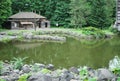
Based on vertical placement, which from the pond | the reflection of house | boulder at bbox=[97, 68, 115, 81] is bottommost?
the reflection of house

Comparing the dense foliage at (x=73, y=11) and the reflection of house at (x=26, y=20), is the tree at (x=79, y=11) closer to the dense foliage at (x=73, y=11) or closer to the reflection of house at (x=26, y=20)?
the dense foliage at (x=73, y=11)

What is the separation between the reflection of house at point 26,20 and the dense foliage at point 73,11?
5.65 feet

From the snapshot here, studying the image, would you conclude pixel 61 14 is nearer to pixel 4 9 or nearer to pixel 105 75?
pixel 4 9

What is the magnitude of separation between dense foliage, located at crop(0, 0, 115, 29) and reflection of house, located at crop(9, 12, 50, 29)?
1.72m

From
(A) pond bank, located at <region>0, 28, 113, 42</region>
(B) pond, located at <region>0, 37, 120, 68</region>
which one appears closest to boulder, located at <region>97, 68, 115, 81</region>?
(B) pond, located at <region>0, 37, 120, 68</region>

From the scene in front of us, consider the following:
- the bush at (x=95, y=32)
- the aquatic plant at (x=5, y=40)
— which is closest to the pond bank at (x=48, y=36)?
the aquatic plant at (x=5, y=40)

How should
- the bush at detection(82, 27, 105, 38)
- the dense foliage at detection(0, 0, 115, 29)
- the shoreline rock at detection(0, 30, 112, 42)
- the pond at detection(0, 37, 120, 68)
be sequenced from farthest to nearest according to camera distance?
the dense foliage at detection(0, 0, 115, 29) < the bush at detection(82, 27, 105, 38) < the shoreline rock at detection(0, 30, 112, 42) < the pond at detection(0, 37, 120, 68)

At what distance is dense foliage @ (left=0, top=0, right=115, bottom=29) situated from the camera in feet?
162

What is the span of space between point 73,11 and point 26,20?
8669 millimetres

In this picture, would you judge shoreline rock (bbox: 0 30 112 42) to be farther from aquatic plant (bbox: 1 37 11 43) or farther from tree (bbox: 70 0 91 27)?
tree (bbox: 70 0 91 27)

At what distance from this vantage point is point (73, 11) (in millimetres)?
50031

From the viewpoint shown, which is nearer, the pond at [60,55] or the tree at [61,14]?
the pond at [60,55]

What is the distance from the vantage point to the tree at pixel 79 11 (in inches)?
1953

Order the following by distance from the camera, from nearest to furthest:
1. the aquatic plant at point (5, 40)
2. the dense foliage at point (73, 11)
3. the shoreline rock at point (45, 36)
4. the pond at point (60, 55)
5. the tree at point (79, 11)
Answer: the pond at point (60, 55)
the aquatic plant at point (5, 40)
the shoreline rock at point (45, 36)
the dense foliage at point (73, 11)
the tree at point (79, 11)
